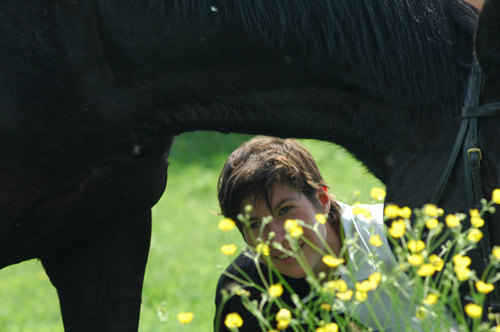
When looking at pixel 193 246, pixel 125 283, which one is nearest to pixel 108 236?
pixel 125 283

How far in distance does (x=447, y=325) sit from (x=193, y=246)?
610 centimetres

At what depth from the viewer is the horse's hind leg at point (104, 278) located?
9.11 feet

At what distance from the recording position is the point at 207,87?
7.59 feet

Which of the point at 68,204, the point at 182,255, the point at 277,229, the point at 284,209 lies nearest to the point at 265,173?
the point at 284,209

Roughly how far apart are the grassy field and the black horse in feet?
4.37

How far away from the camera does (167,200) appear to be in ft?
31.6

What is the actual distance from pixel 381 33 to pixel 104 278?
142cm

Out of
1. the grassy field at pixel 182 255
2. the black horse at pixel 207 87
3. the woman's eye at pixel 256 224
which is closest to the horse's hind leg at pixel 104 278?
the black horse at pixel 207 87

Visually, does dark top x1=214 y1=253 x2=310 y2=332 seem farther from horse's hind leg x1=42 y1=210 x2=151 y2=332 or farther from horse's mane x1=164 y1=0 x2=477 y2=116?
horse's mane x1=164 y1=0 x2=477 y2=116

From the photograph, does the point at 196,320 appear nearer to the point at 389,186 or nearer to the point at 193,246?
the point at 193,246

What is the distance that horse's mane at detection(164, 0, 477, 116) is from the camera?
6.87 feet

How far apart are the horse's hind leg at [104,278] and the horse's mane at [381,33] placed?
3.05 ft

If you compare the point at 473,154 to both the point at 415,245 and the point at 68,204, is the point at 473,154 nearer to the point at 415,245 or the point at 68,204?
the point at 415,245

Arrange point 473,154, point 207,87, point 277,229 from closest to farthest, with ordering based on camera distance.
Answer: point 473,154 → point 207,87 → point 277,229
